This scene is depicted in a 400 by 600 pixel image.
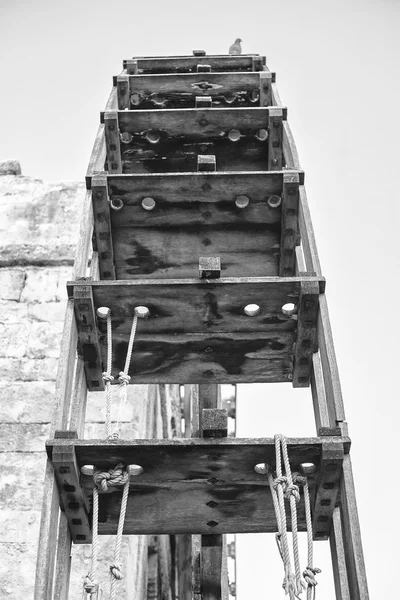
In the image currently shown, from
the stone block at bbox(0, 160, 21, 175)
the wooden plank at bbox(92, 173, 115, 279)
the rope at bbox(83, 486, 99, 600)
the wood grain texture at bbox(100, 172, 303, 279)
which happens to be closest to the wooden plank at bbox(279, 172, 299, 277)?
the wood grain texture at bbox(100, 172, 303, 279)

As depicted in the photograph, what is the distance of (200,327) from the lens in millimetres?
4203

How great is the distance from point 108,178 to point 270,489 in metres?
1.99

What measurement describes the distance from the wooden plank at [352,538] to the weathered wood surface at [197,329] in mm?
985

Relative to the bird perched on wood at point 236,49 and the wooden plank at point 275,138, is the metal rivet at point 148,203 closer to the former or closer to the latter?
the wooden plank at point 275,138

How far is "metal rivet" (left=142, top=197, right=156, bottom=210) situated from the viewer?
4781 mm

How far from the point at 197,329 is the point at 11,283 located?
3331mm

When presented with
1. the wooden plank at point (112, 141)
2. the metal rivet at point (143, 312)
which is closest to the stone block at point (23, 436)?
A: the wooden plank at point (112, 141)

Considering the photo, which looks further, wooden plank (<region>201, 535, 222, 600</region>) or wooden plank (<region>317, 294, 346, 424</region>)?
wooden plank (<region>201, 535, 222, 600</region>)

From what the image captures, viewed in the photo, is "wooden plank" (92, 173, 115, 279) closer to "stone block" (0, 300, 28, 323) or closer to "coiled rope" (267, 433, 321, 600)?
"coiled rope" (267, 433, 321, 600)

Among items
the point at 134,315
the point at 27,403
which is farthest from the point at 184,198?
the point at 27,403

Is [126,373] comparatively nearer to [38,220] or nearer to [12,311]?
[12,311]

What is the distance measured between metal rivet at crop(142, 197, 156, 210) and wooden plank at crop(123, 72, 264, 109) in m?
1.85

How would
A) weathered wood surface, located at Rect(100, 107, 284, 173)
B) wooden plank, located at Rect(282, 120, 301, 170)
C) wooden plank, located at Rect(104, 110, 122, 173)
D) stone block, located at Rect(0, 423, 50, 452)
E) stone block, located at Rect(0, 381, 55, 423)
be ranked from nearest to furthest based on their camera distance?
wooden plank, located at Rect(282, 120, 301, 170)
wooden plank, located at Rect(104, 110, 122, 173)
weathered wood surface, located at Rect(100, 107, 284, 173)
stone block, located at Rect(0, 423, 50, 452)
stone block, located at Rect(0, 381, 55, 423)

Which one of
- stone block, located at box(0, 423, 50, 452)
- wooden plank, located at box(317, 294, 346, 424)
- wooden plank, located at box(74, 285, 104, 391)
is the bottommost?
wooden plank, located at box(317, 294, 346, 424)
